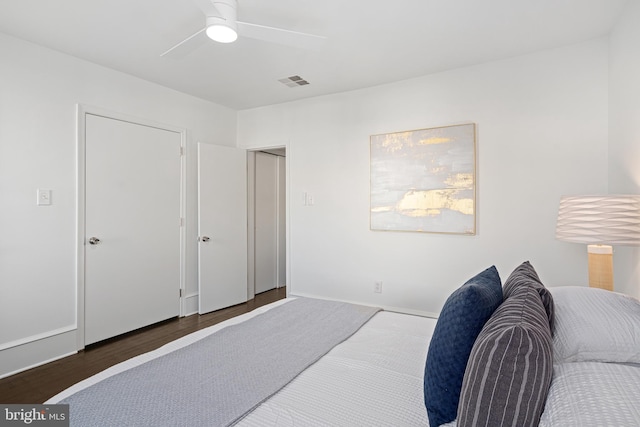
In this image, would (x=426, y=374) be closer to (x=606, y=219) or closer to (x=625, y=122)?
(x=606, y=219)

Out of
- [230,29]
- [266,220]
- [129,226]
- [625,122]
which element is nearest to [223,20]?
[230,29]

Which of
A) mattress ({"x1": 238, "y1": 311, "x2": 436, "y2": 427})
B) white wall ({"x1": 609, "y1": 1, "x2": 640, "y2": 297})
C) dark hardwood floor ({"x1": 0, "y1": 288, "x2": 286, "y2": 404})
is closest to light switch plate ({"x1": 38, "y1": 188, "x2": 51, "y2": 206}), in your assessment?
dark hardwood floor ({"x1": 0, "y1": 288, "x2": 286, "y2": 404})

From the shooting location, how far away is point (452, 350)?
1022 mm

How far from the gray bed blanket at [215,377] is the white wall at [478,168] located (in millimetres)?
1729

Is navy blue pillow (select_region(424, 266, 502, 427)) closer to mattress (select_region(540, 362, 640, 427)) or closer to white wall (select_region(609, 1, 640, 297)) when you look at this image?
mattress (select_region(540, 362, 640, 427))

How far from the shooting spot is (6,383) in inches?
96.7

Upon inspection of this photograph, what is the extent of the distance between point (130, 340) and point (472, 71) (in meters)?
4.11

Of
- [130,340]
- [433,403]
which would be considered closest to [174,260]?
[130,340]

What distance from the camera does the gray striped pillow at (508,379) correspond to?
2.56ft

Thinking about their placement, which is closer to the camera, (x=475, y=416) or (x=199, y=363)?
(x=475, y=416)

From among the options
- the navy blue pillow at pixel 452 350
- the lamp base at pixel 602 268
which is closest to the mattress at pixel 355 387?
the navy blue pillow at pixel 452 350

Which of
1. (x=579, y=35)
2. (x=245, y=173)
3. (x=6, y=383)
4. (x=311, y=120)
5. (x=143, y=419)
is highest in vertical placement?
(x=579, y=35)

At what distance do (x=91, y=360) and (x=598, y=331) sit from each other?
3379 millimetres

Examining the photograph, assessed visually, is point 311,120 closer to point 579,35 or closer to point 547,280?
point 579,35
